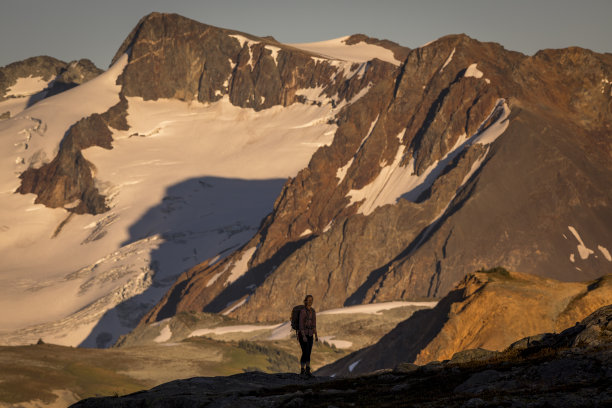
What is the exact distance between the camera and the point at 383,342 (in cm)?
11838

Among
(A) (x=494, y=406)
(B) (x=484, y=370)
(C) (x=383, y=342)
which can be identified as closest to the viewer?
(A) (x=494, y=406)

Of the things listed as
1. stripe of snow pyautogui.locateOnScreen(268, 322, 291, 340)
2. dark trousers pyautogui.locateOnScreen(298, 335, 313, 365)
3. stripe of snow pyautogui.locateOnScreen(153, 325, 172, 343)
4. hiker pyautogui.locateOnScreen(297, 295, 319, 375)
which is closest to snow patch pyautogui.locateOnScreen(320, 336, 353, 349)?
stripe of snow pyautogui.locateOnScreen(268, 322, 291, 340)

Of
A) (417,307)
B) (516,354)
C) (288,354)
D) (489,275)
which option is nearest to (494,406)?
(516,354)

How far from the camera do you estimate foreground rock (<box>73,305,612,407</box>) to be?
109 ft

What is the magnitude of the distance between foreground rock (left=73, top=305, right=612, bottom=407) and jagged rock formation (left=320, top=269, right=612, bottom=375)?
36.2 m

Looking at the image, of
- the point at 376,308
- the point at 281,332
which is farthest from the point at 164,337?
the point at 376,308

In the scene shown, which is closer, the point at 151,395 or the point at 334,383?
the point at 151,395

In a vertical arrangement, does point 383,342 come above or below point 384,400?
below

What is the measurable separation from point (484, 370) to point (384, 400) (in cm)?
416

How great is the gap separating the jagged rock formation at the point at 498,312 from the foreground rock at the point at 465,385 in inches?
1424

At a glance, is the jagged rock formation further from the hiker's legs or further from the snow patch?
the snow patch

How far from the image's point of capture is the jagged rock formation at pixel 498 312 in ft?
261

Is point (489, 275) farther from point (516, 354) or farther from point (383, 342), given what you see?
point (516, 354)

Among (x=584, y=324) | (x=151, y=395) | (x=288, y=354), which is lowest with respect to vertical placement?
(x=288, y=354)
